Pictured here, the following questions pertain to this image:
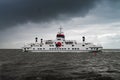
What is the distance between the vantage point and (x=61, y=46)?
9881 cm

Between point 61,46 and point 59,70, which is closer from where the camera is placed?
point 59,70

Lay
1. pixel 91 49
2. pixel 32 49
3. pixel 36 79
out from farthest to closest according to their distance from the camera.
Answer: pixel 32 49, pixel 91 49, pixel 36 79

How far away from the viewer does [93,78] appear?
834 inches

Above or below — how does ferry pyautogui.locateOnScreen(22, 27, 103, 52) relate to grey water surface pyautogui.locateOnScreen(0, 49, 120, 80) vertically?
above

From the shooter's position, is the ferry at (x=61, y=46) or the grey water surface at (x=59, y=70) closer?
the grey water surface at (x=59, y=70)

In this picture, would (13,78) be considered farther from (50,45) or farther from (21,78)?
(50,45)

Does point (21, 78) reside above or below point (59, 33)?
below

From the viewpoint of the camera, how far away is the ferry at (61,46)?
315ft

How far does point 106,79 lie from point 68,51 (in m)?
→ 77.6

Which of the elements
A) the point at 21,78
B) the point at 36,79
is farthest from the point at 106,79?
the point at 21,78

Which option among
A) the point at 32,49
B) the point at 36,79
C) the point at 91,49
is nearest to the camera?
the point at 36,79

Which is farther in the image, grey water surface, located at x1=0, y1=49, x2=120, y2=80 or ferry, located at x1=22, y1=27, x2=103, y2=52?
ferry, located at x1=22, y1=27, x2=103, y2=52

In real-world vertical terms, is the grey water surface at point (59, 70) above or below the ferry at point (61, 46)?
below

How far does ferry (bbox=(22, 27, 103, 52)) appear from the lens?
315 feet
